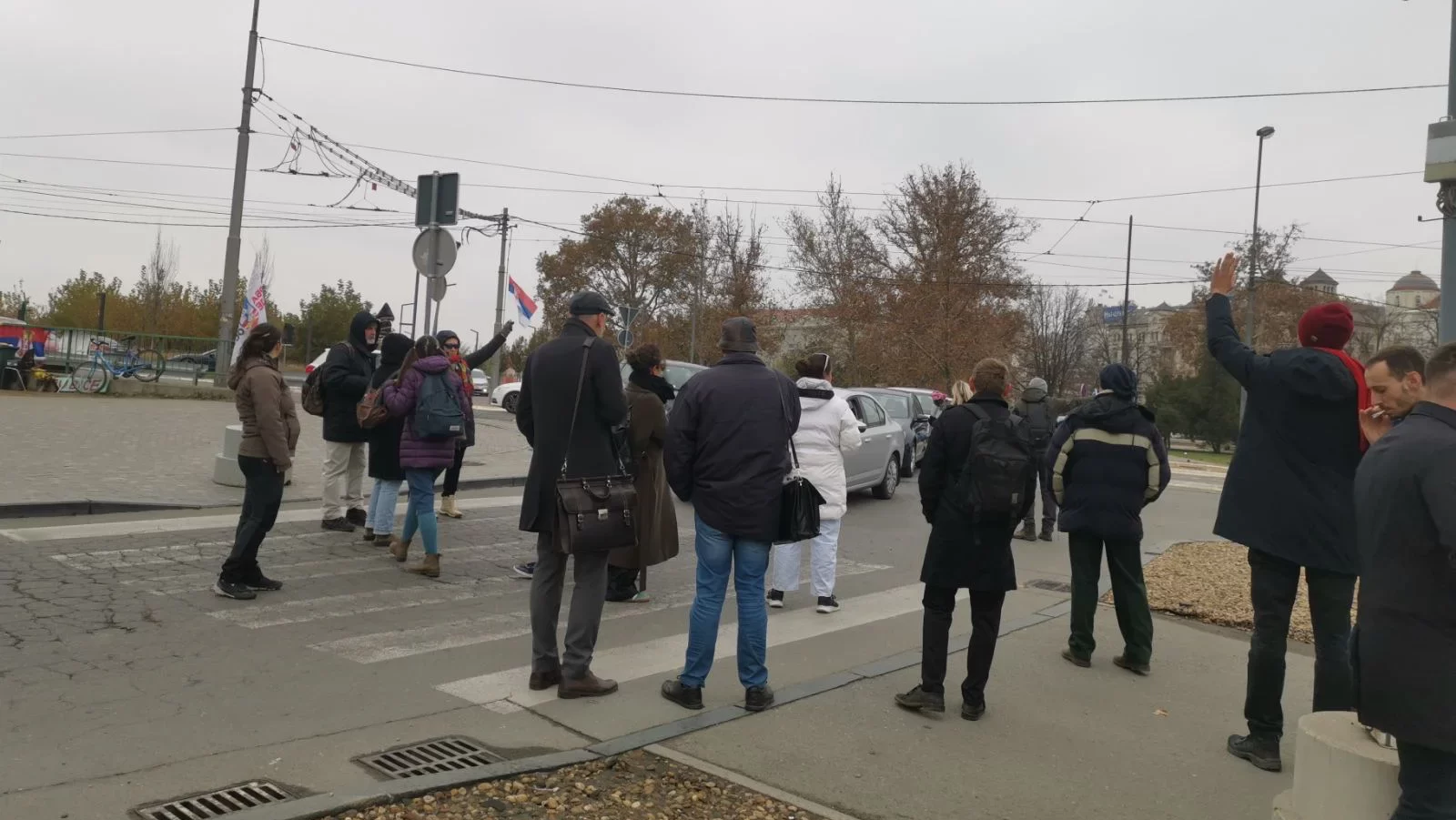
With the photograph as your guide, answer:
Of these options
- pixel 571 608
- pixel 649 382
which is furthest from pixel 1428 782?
pixel 649 382

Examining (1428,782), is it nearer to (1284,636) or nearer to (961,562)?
(1284,636)

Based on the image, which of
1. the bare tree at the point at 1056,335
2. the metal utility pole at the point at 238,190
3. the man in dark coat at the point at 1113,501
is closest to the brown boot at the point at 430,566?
the man in dark coat at the point at 1113,501

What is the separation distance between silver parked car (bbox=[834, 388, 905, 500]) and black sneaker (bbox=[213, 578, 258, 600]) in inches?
321

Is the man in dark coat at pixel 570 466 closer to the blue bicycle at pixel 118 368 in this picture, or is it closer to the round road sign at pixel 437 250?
the round road sign at pixel 437 250

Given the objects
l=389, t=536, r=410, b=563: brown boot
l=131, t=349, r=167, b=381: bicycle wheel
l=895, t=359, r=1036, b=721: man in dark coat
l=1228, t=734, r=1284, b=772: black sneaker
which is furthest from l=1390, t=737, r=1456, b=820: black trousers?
l=131, t=349, r=167, b=381: bicycle wheel

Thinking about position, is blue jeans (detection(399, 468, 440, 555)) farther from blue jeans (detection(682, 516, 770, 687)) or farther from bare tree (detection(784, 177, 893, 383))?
bare tree (detection(784, 177, 893, 383))

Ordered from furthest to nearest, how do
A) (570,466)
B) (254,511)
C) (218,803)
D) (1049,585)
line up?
(1049,585), (254,511), (570,466), (218,803)

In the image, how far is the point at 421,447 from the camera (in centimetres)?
748

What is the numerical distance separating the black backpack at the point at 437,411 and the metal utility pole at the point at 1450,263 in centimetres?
662

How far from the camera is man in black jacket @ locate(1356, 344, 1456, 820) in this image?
8.64ft

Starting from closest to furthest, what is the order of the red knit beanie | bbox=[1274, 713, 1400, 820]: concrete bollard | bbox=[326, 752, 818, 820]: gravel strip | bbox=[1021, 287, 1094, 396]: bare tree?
bbox=[1274, 713, 1400, 820]: concrete bollard → bbox=[326, 752, 818, 820]: gravel strip → the red knit beanie → bbox=[1021, 287, 1094, 396]: bare tree

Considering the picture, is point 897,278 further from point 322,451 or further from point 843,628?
point 843,628

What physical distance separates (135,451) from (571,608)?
10.4m

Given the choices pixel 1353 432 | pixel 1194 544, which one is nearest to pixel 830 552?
pixel 1353 432
